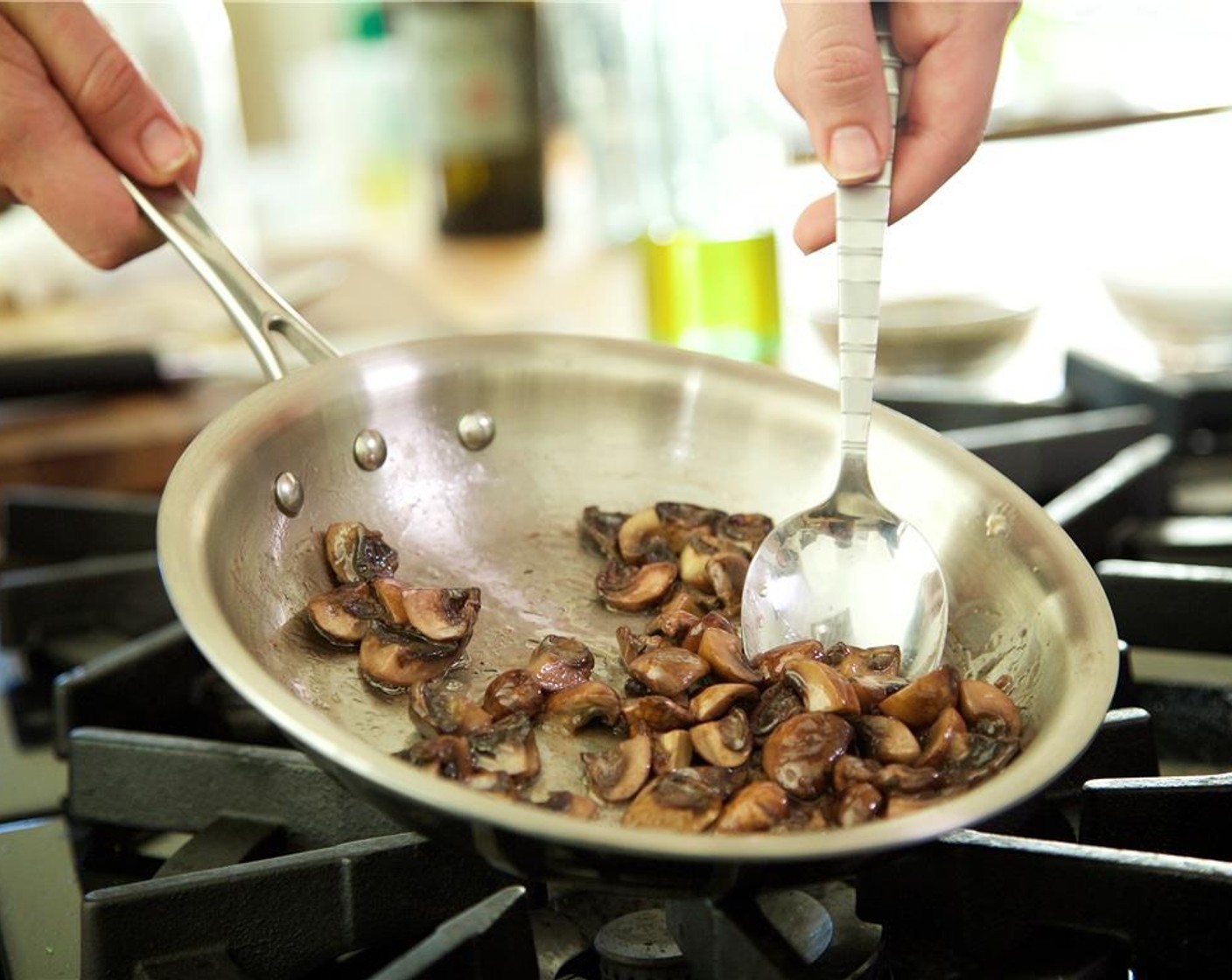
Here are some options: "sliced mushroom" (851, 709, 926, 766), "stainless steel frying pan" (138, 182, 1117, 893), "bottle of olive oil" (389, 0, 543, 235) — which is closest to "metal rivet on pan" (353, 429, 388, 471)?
"stainless steel frying pan" (138, 182, 1117, 893)

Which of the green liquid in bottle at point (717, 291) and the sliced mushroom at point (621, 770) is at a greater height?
the green liquid in bottle at point (717, 291)

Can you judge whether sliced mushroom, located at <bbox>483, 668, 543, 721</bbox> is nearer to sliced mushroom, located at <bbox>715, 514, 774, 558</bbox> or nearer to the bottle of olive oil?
sliced mushroom, located at <bbox>715, 514, 774, 558</bbox>

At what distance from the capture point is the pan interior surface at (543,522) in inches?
18.4

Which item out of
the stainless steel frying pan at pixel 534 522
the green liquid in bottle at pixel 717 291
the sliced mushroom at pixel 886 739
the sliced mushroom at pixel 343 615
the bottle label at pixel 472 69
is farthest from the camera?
the bottle label at pixel 472 69

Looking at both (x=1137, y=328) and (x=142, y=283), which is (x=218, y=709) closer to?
(x=1137, y=328)

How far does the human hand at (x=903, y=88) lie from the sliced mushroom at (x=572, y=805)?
1.00 feet

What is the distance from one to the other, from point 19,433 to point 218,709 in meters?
0.58

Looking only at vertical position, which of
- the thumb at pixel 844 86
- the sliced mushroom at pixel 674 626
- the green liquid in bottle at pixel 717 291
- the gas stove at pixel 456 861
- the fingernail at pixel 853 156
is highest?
the thumb at pixel 844 86

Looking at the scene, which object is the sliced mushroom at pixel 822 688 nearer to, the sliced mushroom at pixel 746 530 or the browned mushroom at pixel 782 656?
the browned mushroom at pixel 782 656

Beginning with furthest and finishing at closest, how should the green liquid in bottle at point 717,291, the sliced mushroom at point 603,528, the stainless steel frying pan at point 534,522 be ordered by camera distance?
the green liquid in bottle at point 717,291
the sliced mushroom at point 603,528
the stainless steel frying pan at point 534,522

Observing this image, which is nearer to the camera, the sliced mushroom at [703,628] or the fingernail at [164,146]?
the sliced mushroom at [703,628]

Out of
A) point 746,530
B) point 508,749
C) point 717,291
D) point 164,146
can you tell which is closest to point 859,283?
point 746,530

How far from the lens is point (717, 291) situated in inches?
50.7

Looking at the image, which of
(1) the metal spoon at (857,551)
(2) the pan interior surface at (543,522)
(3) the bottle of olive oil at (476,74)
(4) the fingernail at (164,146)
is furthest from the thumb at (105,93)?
(3) the bottle of olive oil at (476,74)
